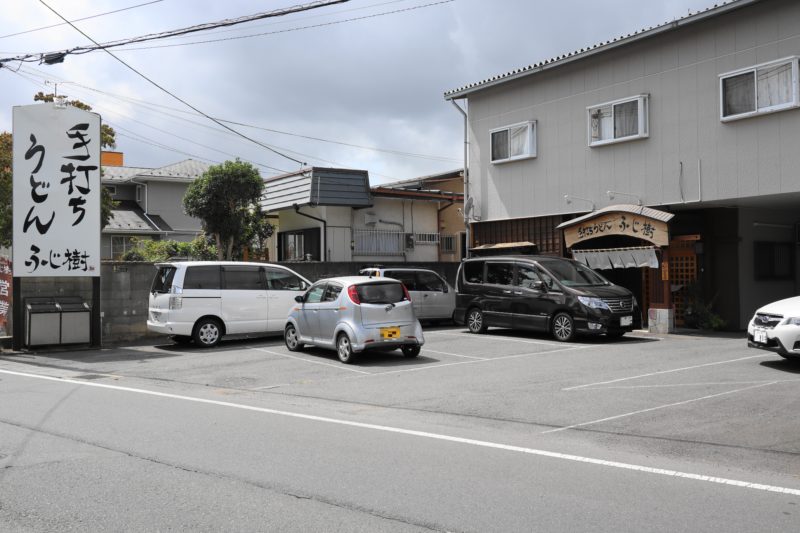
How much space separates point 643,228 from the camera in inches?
684

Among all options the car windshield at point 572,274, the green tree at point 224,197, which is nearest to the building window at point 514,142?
the car windshield at point 572,274

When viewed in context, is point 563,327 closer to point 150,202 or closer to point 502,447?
point 502,447

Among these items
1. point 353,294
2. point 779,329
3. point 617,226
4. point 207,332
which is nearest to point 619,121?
point 617,226

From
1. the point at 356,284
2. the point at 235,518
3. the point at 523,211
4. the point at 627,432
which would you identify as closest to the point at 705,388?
the point at 627,432

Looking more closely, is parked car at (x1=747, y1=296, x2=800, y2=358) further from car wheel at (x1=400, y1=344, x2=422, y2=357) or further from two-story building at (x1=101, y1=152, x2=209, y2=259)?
two-story building at (x1=101, y1=152, x2=209, y2=259)

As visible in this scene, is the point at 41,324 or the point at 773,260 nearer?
the point at 41,324

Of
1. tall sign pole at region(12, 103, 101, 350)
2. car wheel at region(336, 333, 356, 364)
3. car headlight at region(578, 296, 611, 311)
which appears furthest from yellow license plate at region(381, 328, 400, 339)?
tall sign pole at region(12, 103, 101, 350)

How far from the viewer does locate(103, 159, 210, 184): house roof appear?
3716 centimetres

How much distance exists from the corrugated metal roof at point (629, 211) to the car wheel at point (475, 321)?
3484mm

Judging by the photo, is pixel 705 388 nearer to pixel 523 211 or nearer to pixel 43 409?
pixel 43 409

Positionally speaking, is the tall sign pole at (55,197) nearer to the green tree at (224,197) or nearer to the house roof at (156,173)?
the green tree at (224,197)

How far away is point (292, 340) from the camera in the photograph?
627 inches

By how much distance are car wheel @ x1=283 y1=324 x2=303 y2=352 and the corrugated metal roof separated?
8219mm

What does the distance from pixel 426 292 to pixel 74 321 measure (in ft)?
31.2
